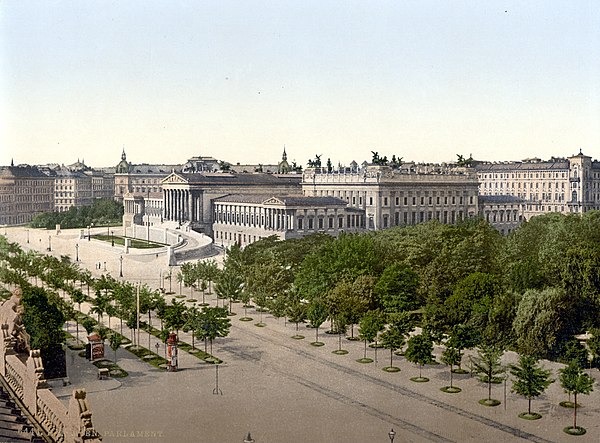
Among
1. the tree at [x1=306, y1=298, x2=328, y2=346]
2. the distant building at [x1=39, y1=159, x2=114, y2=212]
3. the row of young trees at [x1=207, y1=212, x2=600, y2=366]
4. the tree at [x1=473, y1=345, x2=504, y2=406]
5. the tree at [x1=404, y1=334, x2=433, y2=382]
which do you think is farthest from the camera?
the distant building at [x1=39, y1=159, x2=114, y2=212]

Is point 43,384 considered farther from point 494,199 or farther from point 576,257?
point 494,199

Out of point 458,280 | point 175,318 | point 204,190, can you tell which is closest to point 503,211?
point 204,190

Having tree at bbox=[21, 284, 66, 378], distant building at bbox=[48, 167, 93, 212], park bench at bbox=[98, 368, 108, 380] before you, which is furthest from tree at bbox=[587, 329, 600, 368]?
distant building at bbox=[48, 167, 93, 212]

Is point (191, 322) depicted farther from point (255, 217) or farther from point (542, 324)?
point (255, 217)

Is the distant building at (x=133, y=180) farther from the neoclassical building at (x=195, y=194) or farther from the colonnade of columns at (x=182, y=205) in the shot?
the colonnade of columns at (x=182, y=205)

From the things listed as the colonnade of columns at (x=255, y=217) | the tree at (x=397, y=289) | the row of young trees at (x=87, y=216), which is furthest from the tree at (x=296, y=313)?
the row of young trees at (x=87, y=216)

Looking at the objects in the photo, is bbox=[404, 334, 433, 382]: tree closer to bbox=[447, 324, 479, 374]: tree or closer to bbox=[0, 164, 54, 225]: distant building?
bbox=[447, 324, 479, 374]: tree

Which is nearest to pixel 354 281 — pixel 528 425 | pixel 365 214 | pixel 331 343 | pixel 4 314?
pixel 331 343
